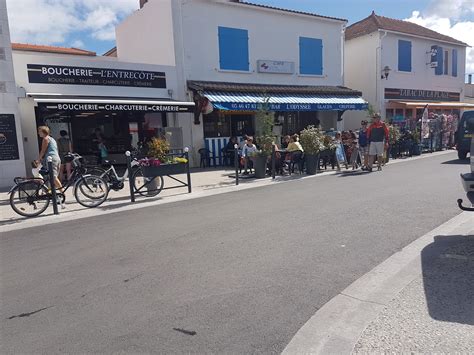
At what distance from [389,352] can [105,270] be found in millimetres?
3038

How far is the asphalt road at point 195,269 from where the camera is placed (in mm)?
2873

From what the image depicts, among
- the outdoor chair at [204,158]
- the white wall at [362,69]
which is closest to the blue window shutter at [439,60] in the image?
the white wall at [362,69]

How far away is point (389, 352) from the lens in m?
2.54

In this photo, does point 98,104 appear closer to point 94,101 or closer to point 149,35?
point 94,101

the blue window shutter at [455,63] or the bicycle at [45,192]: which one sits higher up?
the blue window shutter at [455,63]

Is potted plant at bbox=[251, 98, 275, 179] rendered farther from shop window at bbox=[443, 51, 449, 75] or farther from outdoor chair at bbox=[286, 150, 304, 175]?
shop window at bbox=[443, 51, 449, 75]

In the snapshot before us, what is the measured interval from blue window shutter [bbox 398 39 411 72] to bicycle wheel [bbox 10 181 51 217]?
2119cm

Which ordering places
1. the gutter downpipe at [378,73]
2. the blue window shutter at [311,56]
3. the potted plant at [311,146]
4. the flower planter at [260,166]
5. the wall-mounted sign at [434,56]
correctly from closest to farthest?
the flower planter at [260,166] < the potted plant at [311,146] < the blue window shutter at [311,56] < the gutter downpipe at [378,73] < the wall-mounted sign at [434,56]

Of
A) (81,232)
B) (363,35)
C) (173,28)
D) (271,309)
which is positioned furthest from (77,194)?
(363,35)

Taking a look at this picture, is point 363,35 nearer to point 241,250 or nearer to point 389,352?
point 241,250

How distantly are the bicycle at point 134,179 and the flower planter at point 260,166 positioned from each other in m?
3.22

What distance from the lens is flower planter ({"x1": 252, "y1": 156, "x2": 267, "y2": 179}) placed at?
11125 millimetres

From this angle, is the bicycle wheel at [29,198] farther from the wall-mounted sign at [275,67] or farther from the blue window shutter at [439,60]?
the blue window shutter at [439,60]

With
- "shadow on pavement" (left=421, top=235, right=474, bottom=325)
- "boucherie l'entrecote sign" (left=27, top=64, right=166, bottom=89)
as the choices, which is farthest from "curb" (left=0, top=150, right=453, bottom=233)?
"boucherie l'entrecote sign" (left=27, top=64, right=166, bottom=89)
